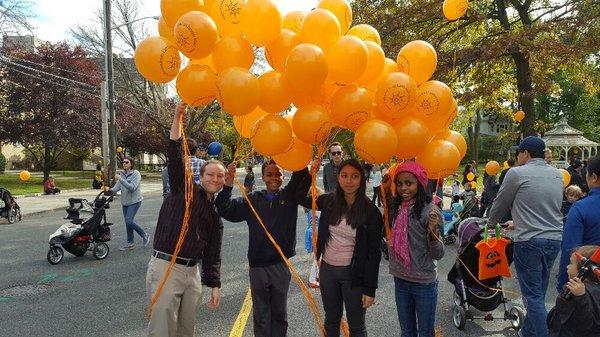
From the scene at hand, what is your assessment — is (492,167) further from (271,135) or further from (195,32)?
(195,32)

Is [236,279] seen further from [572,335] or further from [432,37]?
[432,37]

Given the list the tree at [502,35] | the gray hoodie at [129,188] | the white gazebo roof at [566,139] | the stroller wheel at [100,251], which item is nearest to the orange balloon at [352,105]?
the gray hoodie at [129,188]

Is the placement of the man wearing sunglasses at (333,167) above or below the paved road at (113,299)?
above

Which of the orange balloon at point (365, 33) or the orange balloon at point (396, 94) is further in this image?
the orange balloon at point (365, 33)

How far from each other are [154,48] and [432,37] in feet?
40.1

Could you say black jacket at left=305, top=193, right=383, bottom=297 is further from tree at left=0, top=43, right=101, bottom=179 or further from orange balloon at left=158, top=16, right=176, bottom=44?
tree at left=0, top=43, right=101, bottom=179

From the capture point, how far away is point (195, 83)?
9.57ft

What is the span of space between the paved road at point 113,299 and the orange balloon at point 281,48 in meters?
2.69

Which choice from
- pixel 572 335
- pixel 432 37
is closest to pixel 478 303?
pixel 572 335

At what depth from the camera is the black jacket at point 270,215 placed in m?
3.50

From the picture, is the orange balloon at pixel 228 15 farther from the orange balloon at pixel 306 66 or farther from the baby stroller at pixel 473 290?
the baby stroller at pixel 473 290

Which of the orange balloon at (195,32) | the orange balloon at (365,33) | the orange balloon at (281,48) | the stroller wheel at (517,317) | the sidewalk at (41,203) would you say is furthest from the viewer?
the sidewalk at (41,203)

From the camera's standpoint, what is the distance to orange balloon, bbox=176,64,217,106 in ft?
9.58

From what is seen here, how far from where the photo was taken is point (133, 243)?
28.4 ft
